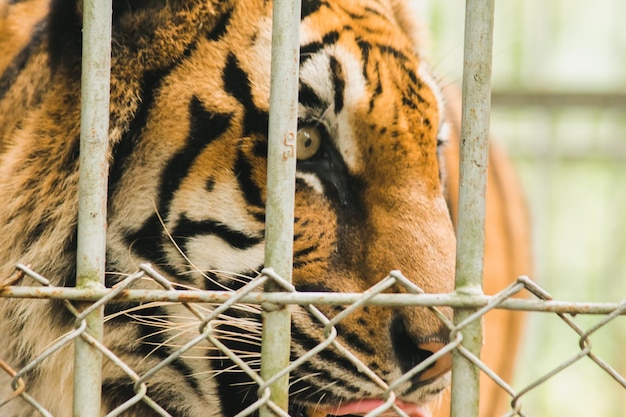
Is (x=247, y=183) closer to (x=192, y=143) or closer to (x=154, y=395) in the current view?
(x=192, y=143)

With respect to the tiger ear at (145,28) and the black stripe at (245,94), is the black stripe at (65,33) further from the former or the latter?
the black stripe at (245,94)

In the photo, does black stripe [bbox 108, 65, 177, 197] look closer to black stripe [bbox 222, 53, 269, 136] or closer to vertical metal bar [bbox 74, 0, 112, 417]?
black stripe [bbox 222, 53, 269, 136]

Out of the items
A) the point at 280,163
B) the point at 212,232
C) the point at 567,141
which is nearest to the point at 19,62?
the point at 212,232

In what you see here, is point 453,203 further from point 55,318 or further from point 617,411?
point 617,411

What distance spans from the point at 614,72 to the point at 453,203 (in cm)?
367

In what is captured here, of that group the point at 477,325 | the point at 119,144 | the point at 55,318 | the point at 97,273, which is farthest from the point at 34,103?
the point at 477,325

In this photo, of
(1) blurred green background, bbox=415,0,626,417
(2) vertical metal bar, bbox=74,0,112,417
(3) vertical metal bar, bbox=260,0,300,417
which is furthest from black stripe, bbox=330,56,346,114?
(1) blurred green background, bbox=415,0,626,417

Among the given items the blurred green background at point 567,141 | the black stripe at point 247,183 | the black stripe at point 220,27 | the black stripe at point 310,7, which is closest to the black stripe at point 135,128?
the black stripe at point 220,27

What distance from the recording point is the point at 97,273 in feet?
4.85

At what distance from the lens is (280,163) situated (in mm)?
1431

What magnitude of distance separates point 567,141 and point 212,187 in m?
4.61

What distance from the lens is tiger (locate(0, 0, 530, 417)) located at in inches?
70.1

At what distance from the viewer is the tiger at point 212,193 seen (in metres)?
1.78

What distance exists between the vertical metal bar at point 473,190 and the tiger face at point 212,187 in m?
0.33
